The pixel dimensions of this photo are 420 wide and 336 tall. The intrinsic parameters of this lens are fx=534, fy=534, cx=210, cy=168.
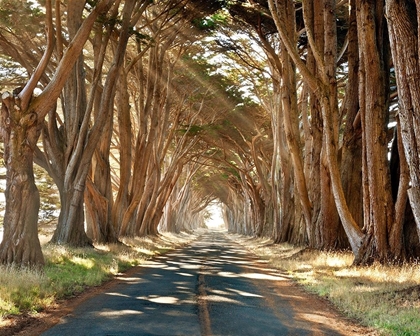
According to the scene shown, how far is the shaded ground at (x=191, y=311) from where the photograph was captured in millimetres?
5633

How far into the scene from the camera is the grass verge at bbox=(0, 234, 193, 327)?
653 cm

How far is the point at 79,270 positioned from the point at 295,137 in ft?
27.1

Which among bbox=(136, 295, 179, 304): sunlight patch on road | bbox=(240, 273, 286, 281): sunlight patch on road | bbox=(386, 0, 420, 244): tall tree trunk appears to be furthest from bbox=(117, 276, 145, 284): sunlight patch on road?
bbox=(386, 0, 420, 244): tall tree trunk

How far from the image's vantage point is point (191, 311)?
6645 mm

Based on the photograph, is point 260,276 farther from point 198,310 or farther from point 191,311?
point 191,311

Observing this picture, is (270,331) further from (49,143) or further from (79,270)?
(49,143)

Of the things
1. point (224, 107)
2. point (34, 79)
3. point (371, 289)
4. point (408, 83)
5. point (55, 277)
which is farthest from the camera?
point (224, 107)

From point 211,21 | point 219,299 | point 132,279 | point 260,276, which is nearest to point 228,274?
point 260,276

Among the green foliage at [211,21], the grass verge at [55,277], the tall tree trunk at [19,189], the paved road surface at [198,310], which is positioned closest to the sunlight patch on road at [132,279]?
the paved road surface at [198,310]

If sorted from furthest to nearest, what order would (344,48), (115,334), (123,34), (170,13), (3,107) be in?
(170,13) → (344,48) → (123,34) → (3,107) → (115,334)

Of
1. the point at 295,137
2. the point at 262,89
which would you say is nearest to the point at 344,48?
the point at 295,137

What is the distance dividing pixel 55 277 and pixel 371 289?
4923 millimetres

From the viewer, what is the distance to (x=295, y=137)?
1595 centimetres

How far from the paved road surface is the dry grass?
381mm
